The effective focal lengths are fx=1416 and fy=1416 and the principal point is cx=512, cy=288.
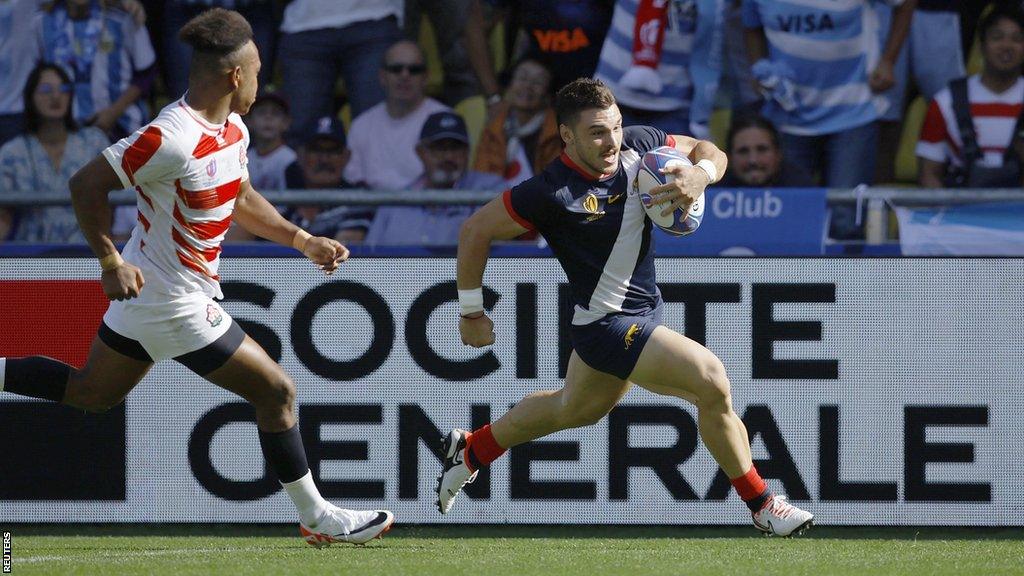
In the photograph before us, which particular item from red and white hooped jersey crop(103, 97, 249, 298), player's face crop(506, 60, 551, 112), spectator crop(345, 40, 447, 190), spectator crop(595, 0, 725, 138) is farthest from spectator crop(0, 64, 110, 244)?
red and white hooped jersey crop(103, 97, 249, 298)

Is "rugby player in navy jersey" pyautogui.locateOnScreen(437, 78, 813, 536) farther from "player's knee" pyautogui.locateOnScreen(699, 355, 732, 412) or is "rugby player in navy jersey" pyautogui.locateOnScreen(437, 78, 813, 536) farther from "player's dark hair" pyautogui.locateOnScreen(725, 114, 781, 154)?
"player's dark hair" pyautogui.locateOnScreen(725, 114, 781, 154)

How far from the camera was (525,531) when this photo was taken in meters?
7.16

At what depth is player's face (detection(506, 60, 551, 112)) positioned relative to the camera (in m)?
9.62

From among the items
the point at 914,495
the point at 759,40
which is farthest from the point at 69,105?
the point at 914,495

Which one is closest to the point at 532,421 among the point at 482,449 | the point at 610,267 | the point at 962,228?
the point at 482,449

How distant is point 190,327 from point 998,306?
3876 millimetres

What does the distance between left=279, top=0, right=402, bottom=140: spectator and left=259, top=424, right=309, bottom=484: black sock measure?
4.33 metres

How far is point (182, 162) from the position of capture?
17.7ft

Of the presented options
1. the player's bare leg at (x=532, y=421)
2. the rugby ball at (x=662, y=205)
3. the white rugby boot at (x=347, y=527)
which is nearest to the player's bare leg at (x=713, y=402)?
the player's bare leg at (x=532, y=421)

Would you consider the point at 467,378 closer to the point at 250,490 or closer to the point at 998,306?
the point at 250,490

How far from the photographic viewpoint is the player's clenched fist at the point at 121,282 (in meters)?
5.21

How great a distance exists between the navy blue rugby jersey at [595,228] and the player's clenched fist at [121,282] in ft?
5.10

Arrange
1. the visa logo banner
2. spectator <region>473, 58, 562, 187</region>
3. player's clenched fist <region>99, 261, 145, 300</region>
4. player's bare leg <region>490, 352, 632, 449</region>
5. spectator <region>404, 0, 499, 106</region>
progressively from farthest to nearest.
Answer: spectator <region>404, 0, 499, 106</region>
spectator <region>473, 58, 562, 187</region>
the visa logo banner
player's bare leg <region>490, 352, 632, 449</region>
player's clenched fist <region>99, 261, 145, 300</region>

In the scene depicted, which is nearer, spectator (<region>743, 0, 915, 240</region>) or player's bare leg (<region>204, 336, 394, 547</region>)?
player's bare leg (<region>204, 336, 394, 547</region>)
